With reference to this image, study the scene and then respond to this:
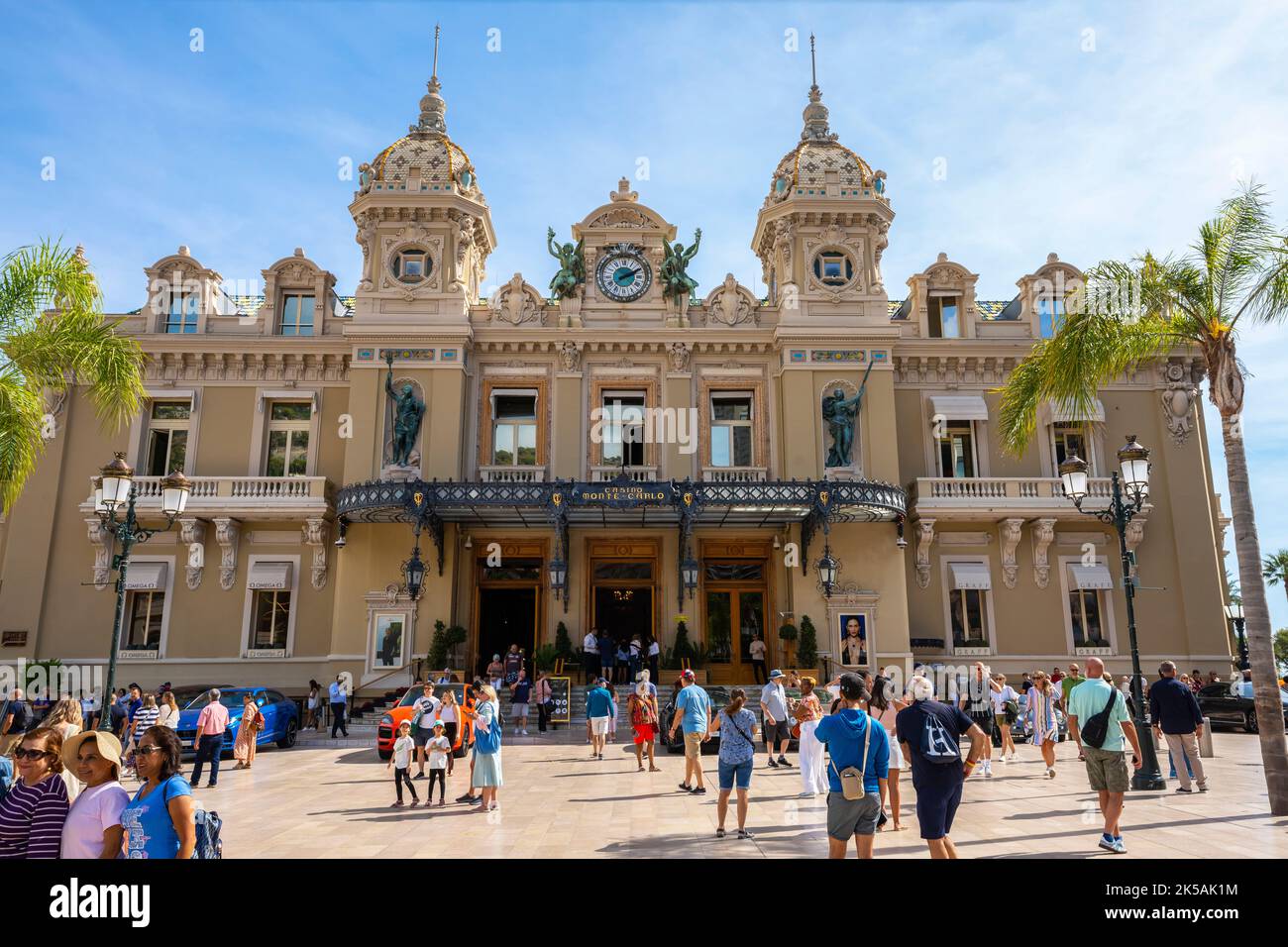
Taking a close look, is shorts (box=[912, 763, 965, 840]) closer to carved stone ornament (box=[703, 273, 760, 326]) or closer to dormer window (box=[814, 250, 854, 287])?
carved stone ornament (box=[703, 273, 760, 326])

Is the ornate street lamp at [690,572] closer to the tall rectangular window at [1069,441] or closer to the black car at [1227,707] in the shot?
the tall rectangular window at [1069,441]

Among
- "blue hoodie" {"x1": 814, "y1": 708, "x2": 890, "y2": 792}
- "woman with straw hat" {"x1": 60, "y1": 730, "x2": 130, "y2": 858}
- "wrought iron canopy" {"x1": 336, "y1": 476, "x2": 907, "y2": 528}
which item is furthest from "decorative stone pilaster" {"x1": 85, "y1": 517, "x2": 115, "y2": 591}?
"blue hoodie" {"x1": 814, "y1": 708, "x2": 890, "y2": 792}

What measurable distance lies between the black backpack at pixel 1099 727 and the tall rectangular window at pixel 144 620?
24.7 m

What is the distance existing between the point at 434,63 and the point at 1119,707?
29868 millimetres

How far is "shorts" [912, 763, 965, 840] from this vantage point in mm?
6914

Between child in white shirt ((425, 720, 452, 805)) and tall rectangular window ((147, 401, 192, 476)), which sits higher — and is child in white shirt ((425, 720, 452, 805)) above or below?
below

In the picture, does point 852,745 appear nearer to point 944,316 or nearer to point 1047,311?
point 944,316

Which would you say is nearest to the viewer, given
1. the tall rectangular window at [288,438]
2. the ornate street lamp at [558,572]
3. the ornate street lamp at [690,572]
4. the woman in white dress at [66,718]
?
the woman in white dress at [66,718]

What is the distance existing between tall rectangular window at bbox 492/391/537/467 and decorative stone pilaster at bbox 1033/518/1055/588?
15.2m

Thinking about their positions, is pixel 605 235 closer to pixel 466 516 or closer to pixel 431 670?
pixel 466 516

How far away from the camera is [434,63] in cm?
3048

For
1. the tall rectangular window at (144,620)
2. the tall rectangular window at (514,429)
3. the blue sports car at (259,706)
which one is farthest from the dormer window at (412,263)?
the blue sports car at (259,706)

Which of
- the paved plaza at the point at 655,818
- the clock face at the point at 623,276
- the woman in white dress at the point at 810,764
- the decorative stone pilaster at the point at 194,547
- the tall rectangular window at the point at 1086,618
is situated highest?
the clock face at the point at 623,276

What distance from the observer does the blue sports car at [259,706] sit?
57.2 ft
